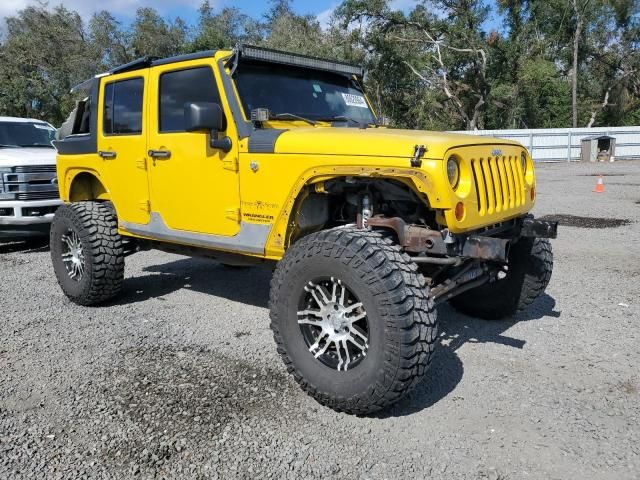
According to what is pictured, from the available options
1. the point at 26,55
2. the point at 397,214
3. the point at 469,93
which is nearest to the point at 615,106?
the point at 469,93

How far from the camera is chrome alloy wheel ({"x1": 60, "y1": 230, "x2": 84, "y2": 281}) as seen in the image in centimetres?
551

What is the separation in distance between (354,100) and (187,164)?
1.65m

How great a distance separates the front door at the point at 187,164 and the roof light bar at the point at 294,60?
1.11 feet

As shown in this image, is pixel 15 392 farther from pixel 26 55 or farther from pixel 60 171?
pixel 26 55

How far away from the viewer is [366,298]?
318 cm

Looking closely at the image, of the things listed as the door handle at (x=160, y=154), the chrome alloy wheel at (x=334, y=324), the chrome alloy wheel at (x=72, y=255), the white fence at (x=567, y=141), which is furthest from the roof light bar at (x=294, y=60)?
the white fence at (x=567, y=141)

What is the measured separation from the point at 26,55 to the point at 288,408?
133ft

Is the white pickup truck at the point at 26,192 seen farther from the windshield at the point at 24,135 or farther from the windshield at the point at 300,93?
the windshield at the point at 300,93

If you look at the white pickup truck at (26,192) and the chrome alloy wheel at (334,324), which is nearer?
the chrome alloy wheel at (334,324)

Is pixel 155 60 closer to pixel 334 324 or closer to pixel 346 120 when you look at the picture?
pixel 346 120

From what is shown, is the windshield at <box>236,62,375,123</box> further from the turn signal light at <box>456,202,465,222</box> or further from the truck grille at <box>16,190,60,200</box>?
the truck grille at <box>16,190,60,200</box>

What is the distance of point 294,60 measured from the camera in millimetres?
4562

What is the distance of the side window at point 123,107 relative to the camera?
196 inches

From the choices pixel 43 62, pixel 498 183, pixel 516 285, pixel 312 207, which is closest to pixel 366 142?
pixel 312 207
